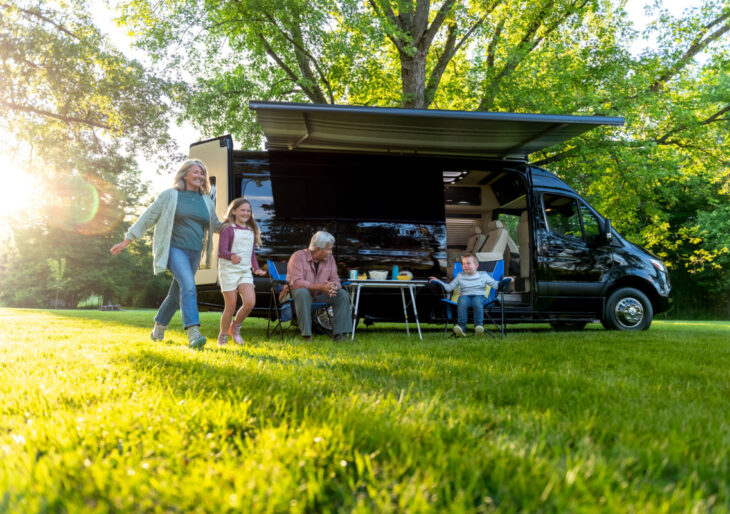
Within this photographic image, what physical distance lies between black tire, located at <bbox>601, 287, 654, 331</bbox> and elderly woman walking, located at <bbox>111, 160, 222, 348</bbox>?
5753mm

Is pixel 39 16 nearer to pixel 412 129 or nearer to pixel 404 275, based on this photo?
pixel 412 129

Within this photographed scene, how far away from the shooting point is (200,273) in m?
6.60

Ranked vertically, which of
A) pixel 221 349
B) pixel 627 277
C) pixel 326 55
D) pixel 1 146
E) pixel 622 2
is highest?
pixel 622 2

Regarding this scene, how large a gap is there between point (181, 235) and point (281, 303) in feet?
4.96

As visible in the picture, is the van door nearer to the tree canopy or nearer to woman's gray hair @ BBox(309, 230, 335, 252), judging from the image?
woman's gray hair @ BBox(309, 230, 335, 252)

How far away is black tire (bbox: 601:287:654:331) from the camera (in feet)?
24.5

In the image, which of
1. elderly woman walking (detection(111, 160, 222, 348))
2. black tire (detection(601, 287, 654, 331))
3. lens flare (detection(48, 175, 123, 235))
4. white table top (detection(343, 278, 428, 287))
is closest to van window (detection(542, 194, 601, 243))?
black tire (detection(601, 287, 654, 331))

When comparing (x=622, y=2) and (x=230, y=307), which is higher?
(x=622, y=2)

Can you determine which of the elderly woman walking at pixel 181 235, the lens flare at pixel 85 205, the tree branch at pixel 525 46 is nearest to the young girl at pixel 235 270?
the elderly woman walking at pixel 181 235

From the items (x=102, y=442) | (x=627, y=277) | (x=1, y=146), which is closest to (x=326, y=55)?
(x=627, y=277)

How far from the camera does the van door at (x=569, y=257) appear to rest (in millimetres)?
7211

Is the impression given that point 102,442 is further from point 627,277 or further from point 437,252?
point 627,277

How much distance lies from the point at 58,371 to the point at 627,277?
7.25m

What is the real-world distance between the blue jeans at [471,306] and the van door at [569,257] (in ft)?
4.15
